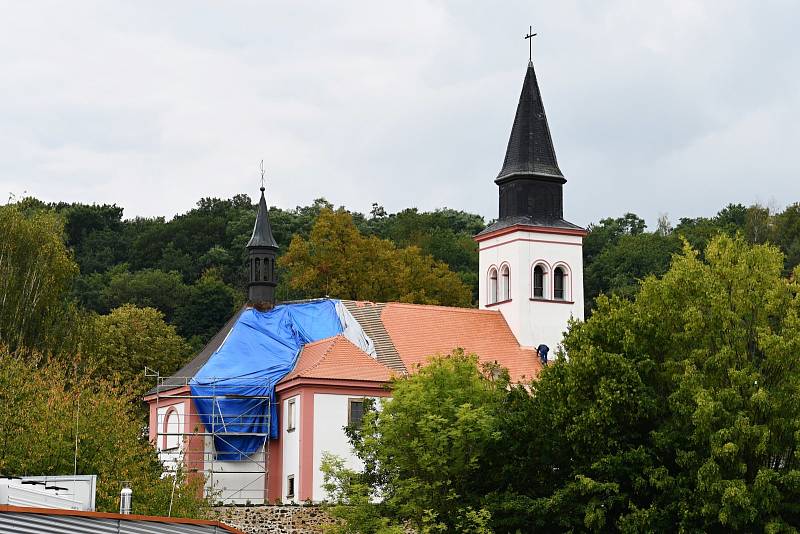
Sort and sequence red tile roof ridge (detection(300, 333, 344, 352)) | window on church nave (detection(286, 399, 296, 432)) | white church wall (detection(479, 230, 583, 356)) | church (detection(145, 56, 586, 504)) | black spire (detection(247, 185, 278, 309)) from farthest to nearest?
white church wall (detection(479, 230, 583, 356)) < black spire (detection(247, 185, 278, 309)) < red tile roof ridge (detection(300, 333, 344, 352)) < window on church nave (detection(286, 399, 296, 432)) < church (detection(145, 56, 586, 504))

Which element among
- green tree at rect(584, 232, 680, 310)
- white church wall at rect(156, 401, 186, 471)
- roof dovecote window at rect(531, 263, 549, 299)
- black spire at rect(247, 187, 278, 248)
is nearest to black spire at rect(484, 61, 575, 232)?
roof dovecote window at rect(531, 263, 549, 299)

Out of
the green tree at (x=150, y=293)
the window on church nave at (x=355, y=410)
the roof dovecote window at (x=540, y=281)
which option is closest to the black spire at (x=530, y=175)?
the roof dovecote window at (x=540, y=281)

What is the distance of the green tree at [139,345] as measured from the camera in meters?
76.1

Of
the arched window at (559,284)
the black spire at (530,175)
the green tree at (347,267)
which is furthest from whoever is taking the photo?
the green tree at (347,267)

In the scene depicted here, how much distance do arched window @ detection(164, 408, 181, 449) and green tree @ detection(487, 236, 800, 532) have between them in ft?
52.1

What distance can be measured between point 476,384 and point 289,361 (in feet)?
38.1

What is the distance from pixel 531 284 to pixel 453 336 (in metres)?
4.44

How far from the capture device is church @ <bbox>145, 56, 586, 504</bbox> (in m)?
54.3

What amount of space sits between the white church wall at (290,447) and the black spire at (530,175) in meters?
12.8

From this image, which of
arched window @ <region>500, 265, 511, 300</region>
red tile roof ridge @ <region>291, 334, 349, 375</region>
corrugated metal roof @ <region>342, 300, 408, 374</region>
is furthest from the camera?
arched window @ <region>500, 265, 511, 300</region>

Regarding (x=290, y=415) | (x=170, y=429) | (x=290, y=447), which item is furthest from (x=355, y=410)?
(x=170, y=429)

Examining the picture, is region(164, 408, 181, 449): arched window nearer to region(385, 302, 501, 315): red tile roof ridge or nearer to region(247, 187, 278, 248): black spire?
region(247, 187, 278, 248): black spire

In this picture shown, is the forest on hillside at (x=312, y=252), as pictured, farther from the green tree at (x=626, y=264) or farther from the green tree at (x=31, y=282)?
the green tree at (x=31, y=282)

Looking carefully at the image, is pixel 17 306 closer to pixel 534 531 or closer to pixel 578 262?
pixel 578 262
